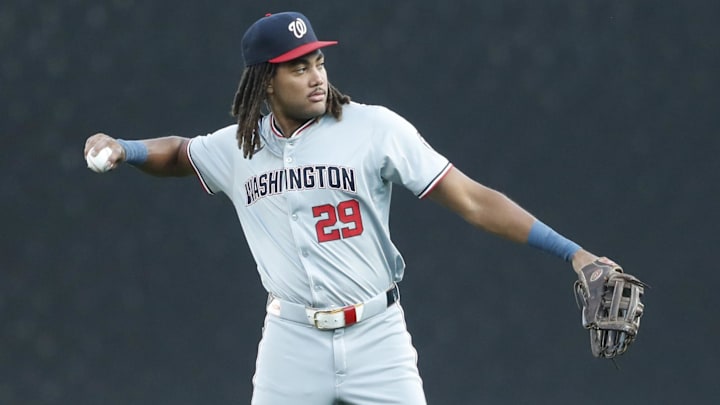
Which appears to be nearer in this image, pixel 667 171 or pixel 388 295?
pixel 388 295

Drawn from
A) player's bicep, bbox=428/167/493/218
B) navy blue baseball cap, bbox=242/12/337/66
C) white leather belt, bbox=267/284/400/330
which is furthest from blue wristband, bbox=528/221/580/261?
navy blue baseball cap, bbox=242/12/337/66

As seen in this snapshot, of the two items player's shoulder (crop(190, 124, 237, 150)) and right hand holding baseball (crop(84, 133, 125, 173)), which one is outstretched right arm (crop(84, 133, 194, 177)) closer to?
player's shoulder (crop(190, 124, 237, 150))

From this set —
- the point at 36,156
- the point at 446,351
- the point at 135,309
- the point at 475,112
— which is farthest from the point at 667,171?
the point at 36,156

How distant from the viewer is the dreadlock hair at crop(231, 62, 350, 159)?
12.2 ft

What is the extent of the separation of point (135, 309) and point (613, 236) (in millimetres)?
2240

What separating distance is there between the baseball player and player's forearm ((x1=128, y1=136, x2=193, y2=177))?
0.47 ft

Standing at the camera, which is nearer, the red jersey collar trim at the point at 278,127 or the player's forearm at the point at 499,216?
the player's forearm at the point at 499,216

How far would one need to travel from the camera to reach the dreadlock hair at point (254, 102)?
373cm

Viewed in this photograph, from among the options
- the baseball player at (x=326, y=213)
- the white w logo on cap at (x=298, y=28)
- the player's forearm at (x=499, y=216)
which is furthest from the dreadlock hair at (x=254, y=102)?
the player's forearm at (x=499, y=216)

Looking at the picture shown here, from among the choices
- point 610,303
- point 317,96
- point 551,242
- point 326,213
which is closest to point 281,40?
point 317,96

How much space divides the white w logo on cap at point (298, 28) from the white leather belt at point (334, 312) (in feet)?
2.69

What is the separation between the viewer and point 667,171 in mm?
5547

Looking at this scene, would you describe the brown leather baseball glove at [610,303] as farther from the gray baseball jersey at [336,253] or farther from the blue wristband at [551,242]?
the gray baseball jersey at [336,253]

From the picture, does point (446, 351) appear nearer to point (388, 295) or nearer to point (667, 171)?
point (667, 171)
